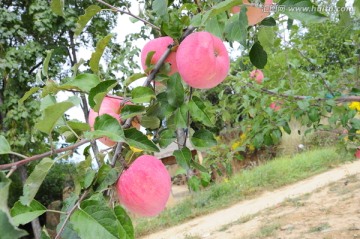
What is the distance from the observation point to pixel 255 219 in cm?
383

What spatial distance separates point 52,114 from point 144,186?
18 centimetres

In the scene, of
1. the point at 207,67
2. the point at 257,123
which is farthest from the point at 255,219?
the point at 207,67

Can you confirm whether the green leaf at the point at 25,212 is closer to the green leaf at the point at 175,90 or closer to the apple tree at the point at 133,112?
Result: the apple tree at the point at 133,112

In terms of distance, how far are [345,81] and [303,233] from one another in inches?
51.3

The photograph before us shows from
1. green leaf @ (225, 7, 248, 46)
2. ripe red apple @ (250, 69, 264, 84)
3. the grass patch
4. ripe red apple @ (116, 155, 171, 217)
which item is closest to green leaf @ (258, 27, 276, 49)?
green leaf @ (225, 7, 248, 46)

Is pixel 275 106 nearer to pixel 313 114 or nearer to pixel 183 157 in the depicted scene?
pixel 313 114

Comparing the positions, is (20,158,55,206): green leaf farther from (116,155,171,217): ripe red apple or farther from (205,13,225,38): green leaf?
(205,13,225,38): green leaf

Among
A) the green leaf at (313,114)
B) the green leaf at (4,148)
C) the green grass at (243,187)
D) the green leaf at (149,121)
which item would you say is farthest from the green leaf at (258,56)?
the green grass at (243,187)

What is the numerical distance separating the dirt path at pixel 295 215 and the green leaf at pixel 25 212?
252 centimetres

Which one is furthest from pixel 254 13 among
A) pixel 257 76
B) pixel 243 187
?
pixel 243 187

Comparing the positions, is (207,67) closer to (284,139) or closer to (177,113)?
(177,113)

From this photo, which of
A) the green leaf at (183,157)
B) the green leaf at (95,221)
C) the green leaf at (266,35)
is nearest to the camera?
the green leaf at (95,221)

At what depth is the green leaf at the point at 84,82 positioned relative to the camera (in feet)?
1.77

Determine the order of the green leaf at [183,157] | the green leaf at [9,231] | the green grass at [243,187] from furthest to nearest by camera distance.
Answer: the green grass at [243,187], the green leaf at [183,157], the green leaf at [9,231]
